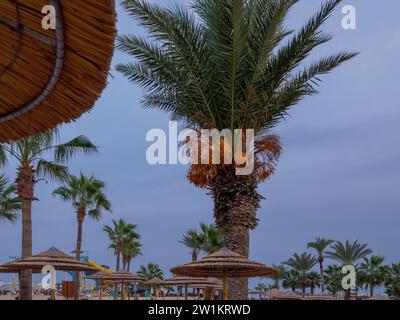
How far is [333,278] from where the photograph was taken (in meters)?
77.6

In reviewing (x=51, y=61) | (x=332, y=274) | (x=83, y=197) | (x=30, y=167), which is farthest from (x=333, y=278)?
(x=51, y=61)

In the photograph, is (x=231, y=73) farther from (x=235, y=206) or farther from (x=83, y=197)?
(x=83, y=197)

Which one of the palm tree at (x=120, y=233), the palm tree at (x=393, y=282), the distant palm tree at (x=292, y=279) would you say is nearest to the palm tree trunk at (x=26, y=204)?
the palm tree at (x=120, y=233)

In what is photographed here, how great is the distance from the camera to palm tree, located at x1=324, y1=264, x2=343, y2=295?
249ft

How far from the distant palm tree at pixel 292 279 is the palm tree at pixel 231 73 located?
230ft

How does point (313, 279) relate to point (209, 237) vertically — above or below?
below

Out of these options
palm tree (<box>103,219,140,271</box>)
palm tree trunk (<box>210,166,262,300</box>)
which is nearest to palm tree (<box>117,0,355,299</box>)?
palm tree trunk (<box>210,166,262,300</box>)

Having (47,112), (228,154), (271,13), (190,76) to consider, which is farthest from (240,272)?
(47,112)

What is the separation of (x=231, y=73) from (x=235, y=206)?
331cm

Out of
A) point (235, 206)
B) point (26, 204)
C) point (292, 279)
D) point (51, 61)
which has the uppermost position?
point (26, 204)

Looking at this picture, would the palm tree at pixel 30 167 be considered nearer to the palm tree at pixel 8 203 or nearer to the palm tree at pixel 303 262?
the palm tree at pixel 8 203
